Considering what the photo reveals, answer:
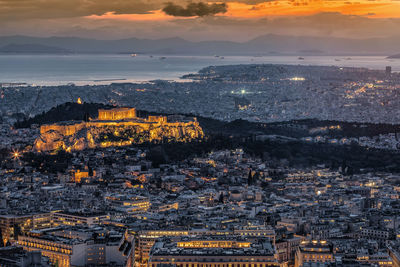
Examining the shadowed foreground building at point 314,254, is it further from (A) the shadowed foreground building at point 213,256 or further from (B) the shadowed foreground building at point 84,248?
(B) the shadowed foreground building at point 84,248

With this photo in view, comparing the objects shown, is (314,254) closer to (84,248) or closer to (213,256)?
(213,256)

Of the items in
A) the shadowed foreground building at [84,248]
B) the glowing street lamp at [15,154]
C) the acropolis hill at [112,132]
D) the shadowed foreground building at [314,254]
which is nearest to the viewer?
the shadowed foreground building at [84,248]

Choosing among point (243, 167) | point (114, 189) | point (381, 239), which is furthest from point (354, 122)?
point (381, 239)

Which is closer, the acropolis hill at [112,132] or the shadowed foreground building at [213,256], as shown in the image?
the shadowed foreground building at [213,256]

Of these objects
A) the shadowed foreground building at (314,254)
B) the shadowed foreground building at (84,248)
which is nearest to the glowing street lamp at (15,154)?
the shadowed foreground building at (84,248)

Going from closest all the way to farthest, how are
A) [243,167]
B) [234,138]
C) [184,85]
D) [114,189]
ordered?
[114,189], [243,167], [234,138], [184,85]

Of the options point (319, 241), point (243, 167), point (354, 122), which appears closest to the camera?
point (319, 241)

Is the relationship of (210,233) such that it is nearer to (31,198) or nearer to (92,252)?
(92,252)

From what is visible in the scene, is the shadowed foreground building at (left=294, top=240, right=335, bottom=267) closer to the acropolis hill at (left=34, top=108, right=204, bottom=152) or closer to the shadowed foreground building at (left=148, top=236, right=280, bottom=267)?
the shadowed foreground building at (left=148, top=236, right=280, bottom=267)

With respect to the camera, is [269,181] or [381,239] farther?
[269,181]
